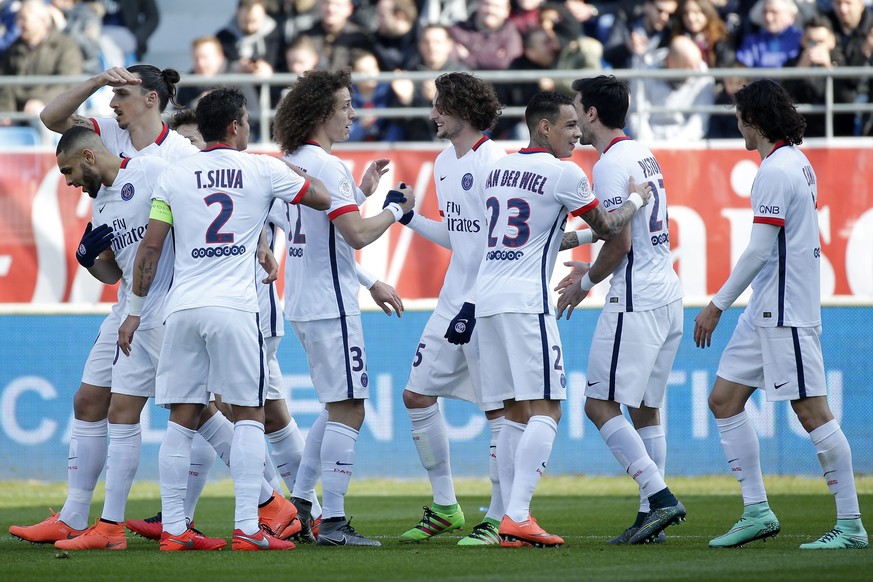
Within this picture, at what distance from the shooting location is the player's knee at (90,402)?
774 centimetres

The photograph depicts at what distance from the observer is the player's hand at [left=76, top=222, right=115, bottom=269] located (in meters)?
7.45

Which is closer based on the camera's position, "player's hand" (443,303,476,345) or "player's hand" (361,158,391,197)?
"player's hand" (443,303,476,345)

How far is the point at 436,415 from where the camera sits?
26.8ft

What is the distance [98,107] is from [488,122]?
8544mm

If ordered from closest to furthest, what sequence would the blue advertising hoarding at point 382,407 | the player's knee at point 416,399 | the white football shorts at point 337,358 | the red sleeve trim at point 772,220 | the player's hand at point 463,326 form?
1. the red sleeve trim at point 772,220
2. the white football shorts at point 337,358
3. the player's hand at point 463,326
4. the player's knee at point 416,399
5. the blue advertising hoarding at point 382,407

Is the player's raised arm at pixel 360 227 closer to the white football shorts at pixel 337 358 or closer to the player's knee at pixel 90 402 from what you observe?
the white football shorts at pixel 337 358

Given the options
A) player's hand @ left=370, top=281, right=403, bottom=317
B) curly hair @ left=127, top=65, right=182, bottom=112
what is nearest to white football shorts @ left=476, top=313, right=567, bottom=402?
player's hand @ left=370, top=281, right=403, bottom=317

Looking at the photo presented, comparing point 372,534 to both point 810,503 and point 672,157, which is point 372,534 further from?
A: point 672,157

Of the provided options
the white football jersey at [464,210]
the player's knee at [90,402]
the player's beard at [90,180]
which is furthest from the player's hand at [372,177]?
the player's knee at [90,402]

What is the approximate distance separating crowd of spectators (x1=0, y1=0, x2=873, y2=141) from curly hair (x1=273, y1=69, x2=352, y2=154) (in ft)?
18.2

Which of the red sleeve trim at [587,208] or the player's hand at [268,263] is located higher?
the red sleeve trim at [587,208]

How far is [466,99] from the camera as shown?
→ 7840mm

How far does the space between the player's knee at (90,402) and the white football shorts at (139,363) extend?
0.27 m

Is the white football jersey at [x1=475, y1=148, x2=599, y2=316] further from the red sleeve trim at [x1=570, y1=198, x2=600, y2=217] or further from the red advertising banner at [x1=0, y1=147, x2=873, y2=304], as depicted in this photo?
the red advertising banner at [x1=0, y1=147, x2=873, y2=304]
